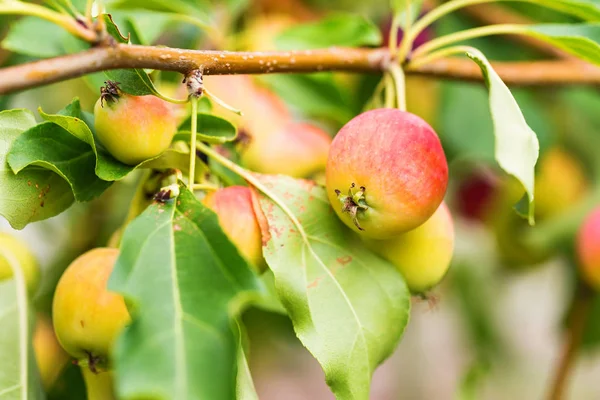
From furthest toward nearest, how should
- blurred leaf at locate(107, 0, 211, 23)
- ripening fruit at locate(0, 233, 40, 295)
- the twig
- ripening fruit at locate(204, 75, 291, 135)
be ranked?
the twig < ripening fruit at locate(204, 75, 291, 135) < blurred leaf at locate(107, 0, 211, 23) < ripening fruit at locate(0, 233, 40, 295)

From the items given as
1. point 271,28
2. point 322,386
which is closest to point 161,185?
point 271,28

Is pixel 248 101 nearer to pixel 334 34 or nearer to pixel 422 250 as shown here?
pixel 334 34

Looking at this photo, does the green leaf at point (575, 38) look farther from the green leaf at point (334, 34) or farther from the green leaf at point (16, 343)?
the green leaf at point (16, 343)

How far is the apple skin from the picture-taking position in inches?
18.1

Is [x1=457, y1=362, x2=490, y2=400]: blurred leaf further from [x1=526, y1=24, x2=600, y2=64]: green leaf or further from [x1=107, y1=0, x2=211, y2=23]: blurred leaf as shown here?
[x1=107, y1=0, x2=211, y2=23]: blurred leaf

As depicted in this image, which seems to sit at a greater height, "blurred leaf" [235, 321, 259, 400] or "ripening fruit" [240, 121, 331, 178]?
"ripening fruit" [240, 121, 331, 178]

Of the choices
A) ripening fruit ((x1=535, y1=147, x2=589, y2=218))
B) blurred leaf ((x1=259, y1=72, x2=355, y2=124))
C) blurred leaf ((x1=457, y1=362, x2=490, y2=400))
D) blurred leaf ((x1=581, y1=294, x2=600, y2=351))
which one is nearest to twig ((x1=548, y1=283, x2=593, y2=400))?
blurred leaf ((x1=581, y1=294, x2=600, y2=351))

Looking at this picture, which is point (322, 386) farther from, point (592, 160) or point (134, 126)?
point (134, 126)

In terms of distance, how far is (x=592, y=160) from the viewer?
1.17 m

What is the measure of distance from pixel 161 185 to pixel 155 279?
0.48 feet

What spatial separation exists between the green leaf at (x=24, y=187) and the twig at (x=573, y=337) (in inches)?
30.5

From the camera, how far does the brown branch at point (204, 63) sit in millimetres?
427

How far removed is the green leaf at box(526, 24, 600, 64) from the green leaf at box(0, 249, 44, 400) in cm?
47

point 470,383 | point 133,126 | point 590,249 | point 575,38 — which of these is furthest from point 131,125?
point 590,249
